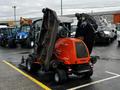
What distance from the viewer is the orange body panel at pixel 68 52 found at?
10.0 m

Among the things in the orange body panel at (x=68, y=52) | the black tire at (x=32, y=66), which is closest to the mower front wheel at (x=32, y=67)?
the black tire at (x=32, y=66)

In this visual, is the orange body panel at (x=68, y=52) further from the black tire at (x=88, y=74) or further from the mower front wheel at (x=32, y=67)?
the mower front wheel at (x=32, y=67)

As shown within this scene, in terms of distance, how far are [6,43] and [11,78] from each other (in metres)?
17.1

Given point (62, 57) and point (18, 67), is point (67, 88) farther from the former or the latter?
point (18, 67)

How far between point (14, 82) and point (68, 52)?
225cm

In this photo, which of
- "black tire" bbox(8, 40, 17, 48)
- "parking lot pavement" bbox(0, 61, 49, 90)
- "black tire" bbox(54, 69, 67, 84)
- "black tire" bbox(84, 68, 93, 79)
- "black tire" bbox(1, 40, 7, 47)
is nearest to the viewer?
"parking lot pavement" bbox(0, 61, 49, 90)

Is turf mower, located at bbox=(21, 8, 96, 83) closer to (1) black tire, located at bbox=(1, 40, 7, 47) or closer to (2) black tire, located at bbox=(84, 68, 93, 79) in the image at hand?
Result: (2) black tire, located at bbox=(84, 68, 93, 79)

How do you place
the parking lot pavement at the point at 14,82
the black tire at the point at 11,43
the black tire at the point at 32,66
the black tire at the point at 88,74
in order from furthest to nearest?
the black tire at the point at 11,43
the black tire at the point at 32,66
the black tire at the point at 88,74
the parking lot pavement at the point at 14,82

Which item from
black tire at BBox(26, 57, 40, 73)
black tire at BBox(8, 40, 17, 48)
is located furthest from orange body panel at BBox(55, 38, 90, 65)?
black tire at BBox(8, 40, 17, 48)

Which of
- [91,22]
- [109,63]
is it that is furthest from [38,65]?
[109,63]

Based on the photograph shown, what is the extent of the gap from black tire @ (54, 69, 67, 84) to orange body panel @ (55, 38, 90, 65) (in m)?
0.37

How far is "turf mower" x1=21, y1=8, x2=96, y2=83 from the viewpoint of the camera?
10.0 m

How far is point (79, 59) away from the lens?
10.1 meters

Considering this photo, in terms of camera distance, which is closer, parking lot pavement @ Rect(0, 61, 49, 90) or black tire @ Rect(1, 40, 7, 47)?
parking lot pavement @ Rect(0, 61, 49, 90)
